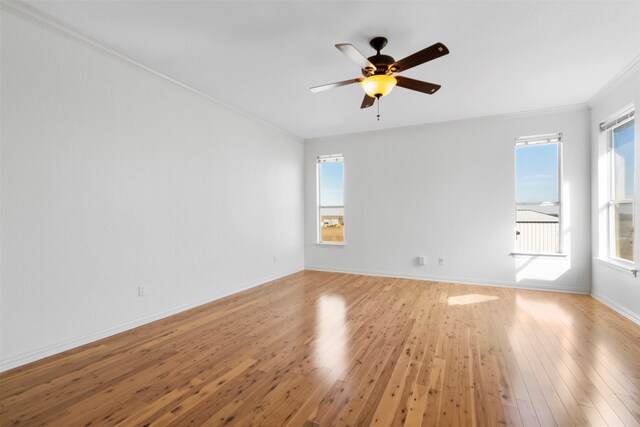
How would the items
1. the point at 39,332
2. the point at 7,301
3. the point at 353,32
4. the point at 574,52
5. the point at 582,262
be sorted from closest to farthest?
the point at 7,301
the point at 39,332
the point at 353,32
the point at 574,52
the point at 582,262

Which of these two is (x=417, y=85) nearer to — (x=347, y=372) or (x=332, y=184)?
(x=347, y=372)

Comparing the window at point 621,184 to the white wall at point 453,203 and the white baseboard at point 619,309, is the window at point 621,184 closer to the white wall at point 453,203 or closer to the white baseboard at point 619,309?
the white wall at point 453,203

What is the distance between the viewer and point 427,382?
6.79 feet

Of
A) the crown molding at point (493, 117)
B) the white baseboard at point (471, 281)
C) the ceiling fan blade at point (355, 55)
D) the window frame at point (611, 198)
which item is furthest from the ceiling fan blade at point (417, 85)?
the white baseboard at point (471, 281)

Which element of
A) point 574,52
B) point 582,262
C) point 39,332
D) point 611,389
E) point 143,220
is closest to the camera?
point 611,389

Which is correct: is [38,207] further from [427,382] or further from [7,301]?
[427,382]

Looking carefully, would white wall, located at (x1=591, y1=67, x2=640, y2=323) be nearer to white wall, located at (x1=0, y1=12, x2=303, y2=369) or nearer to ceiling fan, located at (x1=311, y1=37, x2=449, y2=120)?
ceiling fan, located at (x1=311, y1=37, x2=449, y2=120)

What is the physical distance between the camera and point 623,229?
3629mm

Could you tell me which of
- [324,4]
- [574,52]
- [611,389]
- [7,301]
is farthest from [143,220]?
[574,52]

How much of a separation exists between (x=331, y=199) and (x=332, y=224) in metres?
0.54

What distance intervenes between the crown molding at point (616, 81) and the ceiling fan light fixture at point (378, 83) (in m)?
2.72

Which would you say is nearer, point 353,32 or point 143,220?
point 353,32

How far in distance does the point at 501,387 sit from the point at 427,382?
49 cm

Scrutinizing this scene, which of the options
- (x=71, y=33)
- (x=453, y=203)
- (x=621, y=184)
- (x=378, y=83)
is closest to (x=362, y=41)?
(x=378, y=83)
